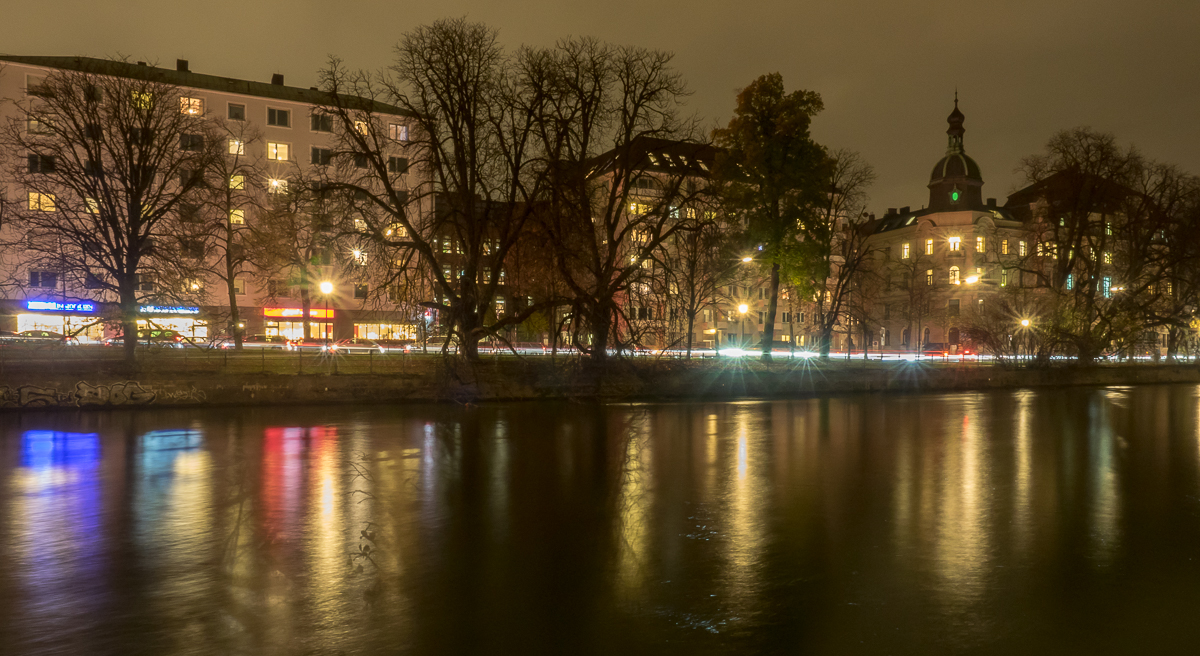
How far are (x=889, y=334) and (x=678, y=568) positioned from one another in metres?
98.9

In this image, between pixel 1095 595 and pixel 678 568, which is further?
pixel 678 568

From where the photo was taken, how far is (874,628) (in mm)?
5836

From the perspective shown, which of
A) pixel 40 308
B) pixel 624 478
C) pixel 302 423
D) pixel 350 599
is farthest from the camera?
pixel 40 308

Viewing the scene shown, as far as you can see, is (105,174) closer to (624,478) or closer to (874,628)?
(624,478)

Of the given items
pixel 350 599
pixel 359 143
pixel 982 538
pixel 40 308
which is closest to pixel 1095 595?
pixel 982 538

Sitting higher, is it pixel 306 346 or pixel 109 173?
pixel 109 173

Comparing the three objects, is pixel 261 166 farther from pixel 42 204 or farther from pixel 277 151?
pixel 42 204

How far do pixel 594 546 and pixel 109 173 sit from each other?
26.1 meters

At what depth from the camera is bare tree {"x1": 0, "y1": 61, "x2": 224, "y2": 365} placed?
83.8 ft

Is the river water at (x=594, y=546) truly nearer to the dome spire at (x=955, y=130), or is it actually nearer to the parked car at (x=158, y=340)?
the parked car at (x=158, y=340)

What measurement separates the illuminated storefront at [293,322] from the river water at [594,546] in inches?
2004

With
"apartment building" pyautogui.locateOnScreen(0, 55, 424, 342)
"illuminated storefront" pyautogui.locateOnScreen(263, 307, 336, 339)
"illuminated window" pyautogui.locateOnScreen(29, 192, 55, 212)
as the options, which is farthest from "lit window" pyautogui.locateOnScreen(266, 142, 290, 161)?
"illuminated window" pyautogui.locateOnScreen(29, 192, 55, 212)

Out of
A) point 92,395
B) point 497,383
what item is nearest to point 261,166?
point 92,395

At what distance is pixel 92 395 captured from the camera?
23.0m
